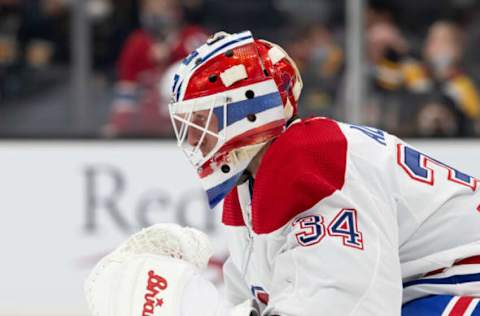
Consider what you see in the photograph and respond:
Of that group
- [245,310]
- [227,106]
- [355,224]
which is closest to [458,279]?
[355,224]

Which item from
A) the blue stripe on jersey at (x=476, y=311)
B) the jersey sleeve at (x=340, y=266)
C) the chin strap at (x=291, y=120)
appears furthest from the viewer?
the chin strap at (x=291, y=120)

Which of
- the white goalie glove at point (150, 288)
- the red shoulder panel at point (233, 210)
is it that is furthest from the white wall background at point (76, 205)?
the white goalie glove at point (150, 288)

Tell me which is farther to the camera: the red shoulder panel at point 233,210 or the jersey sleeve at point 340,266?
the red shoulder panel at point 233,210

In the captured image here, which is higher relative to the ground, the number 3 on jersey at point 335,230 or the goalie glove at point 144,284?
the number 3 on jersey at point 335,230

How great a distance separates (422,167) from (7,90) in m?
3.25

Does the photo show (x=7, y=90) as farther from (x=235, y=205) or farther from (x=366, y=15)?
(x=235, y=205)

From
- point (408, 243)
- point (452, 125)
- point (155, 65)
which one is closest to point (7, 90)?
point (155, 65)

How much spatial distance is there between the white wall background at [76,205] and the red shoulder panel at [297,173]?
113 inches

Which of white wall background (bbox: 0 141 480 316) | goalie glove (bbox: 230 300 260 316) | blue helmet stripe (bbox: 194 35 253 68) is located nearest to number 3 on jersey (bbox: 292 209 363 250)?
goalie glove (bbox: 230 300 260 316)

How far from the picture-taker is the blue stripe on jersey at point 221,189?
84.8 inches

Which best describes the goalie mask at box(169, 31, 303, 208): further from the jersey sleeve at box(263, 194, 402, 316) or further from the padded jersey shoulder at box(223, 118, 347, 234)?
the jersey sleeve at box(263, 194, 402, 316)

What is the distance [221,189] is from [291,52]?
2954 mm

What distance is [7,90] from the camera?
508cm

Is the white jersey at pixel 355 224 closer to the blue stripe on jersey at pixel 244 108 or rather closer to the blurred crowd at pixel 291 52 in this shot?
the blue stripe on jersey at pixel 244 108
